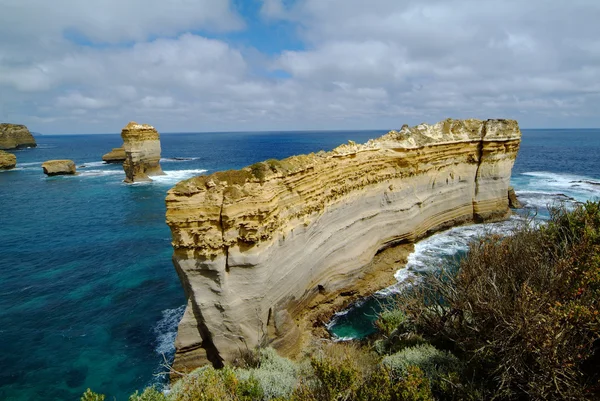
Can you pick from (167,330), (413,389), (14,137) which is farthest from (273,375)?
(14,137)

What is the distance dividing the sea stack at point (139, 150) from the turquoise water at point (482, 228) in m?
46.3

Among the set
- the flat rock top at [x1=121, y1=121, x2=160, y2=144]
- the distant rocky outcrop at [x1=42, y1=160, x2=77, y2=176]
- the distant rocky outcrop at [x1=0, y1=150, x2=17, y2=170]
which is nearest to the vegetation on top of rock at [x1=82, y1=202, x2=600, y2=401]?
the flat rock top at [x1=121, y1=121, x2=160, y2=144]

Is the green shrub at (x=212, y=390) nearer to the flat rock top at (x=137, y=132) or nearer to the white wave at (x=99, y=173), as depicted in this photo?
the flat rock top at (x=137, y=132)

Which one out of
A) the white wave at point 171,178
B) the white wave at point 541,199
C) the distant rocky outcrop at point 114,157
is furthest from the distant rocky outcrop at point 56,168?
the white wave at point 541,199

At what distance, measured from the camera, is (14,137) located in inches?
5049

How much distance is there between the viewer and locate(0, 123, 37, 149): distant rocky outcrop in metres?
123

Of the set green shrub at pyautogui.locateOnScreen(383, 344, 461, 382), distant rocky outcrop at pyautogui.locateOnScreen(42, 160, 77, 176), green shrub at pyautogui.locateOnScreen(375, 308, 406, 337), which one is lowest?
green shrub at pyautogui.locateOnScreen(375, 308, 406, 337)

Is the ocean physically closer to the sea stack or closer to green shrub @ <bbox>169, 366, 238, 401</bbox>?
green shrub @ <bbox>169, 366, 238, 401</bbox>

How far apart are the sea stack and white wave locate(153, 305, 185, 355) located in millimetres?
42824

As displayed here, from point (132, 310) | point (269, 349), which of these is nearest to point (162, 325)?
point (132, 310)

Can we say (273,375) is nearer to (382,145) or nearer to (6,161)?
(382,145)

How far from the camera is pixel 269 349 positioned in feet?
47.7

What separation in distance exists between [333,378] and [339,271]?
1159 cm

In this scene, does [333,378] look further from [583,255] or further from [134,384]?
[134,384]
